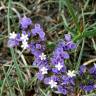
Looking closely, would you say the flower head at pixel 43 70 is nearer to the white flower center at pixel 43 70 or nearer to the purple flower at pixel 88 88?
the white flower center at pixel 43 70

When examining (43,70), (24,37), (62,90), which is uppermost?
(24,37)

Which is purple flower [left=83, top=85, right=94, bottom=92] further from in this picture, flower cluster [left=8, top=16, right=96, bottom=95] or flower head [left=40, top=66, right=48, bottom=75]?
flower head [left=40, top=66, right=48, bottom=75]

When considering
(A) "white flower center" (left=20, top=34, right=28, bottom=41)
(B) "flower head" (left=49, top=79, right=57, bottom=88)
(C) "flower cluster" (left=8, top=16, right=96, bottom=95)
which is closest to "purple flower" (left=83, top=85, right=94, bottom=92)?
(C) "flower cluster" (left=8, top=16, right=96, bottom=95)

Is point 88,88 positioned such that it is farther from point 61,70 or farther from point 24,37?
point 24,37

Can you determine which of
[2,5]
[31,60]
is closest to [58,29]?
[31,60]

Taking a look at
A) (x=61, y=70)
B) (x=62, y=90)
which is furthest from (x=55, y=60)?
(x=62, y=90)

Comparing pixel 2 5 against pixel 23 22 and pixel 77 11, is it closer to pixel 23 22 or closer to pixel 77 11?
pixel 77 11

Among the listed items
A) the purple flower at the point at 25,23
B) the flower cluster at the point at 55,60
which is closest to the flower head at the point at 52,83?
the flower cluster at the point at 55,60

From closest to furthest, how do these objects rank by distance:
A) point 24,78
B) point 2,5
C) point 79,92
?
point 79,92, point 24,78, point 2,5
